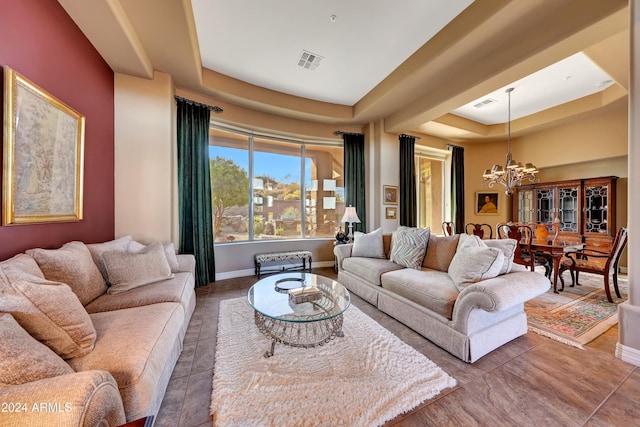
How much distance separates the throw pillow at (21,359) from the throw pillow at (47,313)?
106 millimetres

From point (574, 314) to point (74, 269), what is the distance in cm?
487

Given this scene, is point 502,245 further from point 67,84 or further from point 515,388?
point 67,84

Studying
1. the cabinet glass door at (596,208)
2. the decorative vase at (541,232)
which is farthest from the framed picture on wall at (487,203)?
the decorative vase at (541,232)

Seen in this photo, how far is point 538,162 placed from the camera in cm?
532

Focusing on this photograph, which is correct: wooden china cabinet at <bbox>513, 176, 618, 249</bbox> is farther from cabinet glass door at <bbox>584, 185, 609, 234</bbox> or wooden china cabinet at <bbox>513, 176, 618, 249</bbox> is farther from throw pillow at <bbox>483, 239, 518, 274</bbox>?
throw pillow at <bbox>483, 239, 518, 274</bbox>

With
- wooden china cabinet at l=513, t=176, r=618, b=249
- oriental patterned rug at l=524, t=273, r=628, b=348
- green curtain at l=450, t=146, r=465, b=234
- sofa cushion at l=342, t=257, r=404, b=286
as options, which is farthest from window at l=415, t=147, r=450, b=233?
sofa cushion at l=342, t=257, r=404, b=286

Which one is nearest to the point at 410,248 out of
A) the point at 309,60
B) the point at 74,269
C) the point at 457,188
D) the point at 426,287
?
the point at 426,287

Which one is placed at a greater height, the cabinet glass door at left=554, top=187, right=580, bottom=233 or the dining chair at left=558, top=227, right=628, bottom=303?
the cabinet glass door at left=554, top=187, right=580, bottom=233

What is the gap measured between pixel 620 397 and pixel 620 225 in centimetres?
478

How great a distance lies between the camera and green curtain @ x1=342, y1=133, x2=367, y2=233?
488 centimetres

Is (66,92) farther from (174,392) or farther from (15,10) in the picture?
(174,392)

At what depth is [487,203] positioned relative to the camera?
5.97 metres

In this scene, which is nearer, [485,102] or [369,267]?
[369,267]

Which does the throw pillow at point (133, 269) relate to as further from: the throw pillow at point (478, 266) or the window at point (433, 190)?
the window at point (433, 190)
